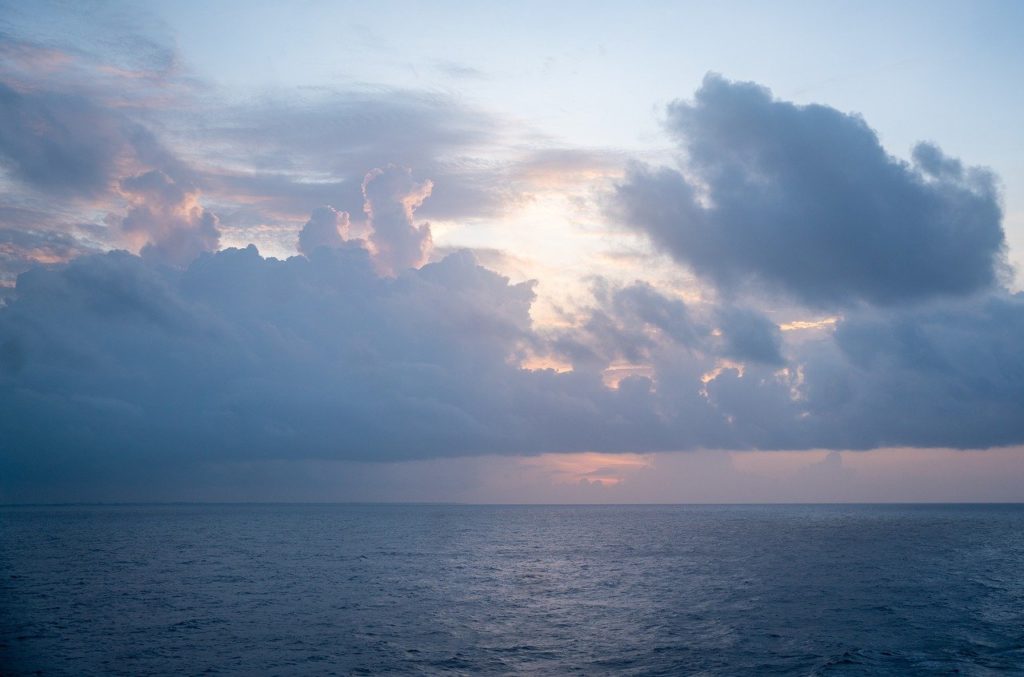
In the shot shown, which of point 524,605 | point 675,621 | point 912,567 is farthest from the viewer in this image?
point 912,567

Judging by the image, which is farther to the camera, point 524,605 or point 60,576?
point 60,576

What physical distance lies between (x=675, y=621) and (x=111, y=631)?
135ft

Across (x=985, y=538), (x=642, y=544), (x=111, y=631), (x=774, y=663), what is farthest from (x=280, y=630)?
(x=985, y=538)

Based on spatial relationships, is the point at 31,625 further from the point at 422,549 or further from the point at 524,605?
the point at 422,549

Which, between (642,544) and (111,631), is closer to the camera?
(111,631)

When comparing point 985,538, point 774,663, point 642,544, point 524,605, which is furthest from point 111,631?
point 985,538

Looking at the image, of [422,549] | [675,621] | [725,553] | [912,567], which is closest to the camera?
[675,621]

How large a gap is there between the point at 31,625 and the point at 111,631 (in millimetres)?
7022

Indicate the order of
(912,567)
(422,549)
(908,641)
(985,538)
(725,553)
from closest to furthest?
(908,641) → (912,567) → (725,553) → (422,549) → (985,538)

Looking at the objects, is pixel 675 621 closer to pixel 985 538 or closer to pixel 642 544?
pixel 642 544

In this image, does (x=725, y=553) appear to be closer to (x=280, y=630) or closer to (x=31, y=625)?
(x=280, y=630)

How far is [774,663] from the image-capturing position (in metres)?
43.8

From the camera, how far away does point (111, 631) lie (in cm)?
5397

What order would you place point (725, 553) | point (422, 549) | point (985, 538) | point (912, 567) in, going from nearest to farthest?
point (912, 567)
point (725, 553)
point (422, 549)
point (985, 538)
